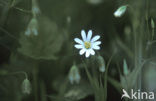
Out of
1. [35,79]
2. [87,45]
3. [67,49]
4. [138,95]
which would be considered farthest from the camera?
[67,49]

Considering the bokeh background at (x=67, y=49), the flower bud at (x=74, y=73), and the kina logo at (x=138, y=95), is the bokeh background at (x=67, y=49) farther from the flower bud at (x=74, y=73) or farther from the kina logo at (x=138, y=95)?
the flower bud at (x=74, y=73)

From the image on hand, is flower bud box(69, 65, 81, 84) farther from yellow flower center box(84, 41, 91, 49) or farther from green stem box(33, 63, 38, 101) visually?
green stem box(33, 63, 38, 101)

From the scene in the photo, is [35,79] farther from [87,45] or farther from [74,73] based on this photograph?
[87,45]

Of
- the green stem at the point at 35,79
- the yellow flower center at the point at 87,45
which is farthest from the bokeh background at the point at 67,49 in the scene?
the yellow flower center at the point at 87,45

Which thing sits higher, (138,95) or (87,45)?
(87,45)

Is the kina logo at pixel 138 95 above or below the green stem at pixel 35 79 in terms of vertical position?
below

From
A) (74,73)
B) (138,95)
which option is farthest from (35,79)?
(138,95)

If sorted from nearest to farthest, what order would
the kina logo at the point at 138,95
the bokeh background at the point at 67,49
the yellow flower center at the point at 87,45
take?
the kina logo at the point at 138,95 < the yellow flower center at the point at 87,45 < the bokeh background at the point at 67,49

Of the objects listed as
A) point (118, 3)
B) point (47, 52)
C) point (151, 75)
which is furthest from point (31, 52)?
point (118, 3)

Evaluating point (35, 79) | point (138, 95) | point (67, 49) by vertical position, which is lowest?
point (138, 95)
